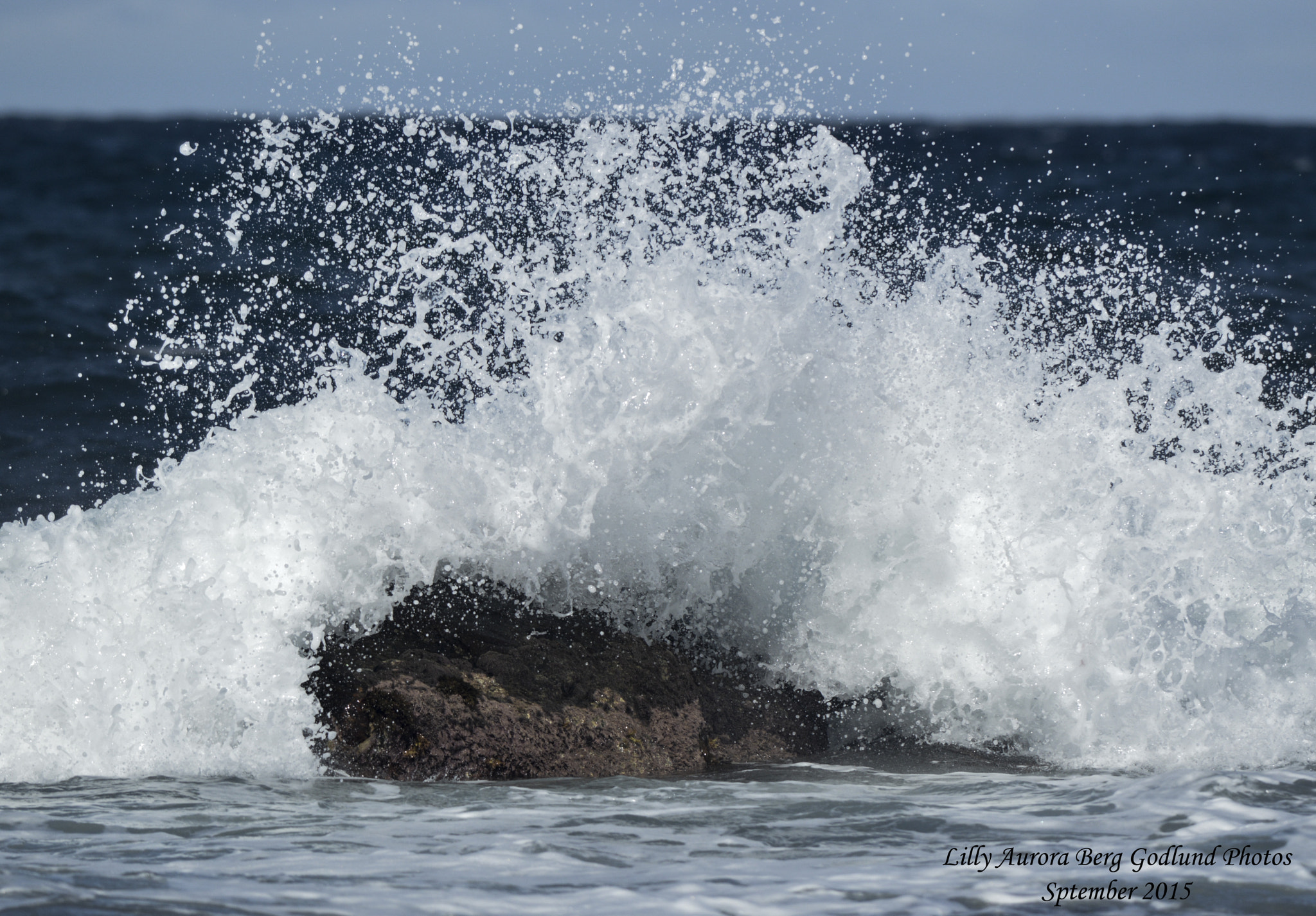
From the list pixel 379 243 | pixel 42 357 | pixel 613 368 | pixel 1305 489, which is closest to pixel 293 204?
pixel 379 243

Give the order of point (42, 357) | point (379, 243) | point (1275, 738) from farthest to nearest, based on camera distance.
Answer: point (379, 243), point (42, 357), point (1275, 738)

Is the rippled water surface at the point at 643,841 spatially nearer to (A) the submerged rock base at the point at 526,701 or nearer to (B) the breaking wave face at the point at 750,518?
(A) the submerged rock base at the point at 526,701

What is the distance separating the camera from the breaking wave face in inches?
158

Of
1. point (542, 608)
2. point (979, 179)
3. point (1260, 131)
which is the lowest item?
point (542, 608)

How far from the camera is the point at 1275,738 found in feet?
13.2

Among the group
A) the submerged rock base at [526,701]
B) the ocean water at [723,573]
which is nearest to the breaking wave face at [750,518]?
the ocean water at [723,573]

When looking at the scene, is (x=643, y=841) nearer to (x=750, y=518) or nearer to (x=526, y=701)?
(x=526, y=701)

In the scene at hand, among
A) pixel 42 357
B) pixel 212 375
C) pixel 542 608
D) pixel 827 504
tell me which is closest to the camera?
pixel 542 608

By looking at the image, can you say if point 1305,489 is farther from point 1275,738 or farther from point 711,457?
point 711,457

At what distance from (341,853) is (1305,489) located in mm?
3850

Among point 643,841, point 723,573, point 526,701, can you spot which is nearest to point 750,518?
point 723,573

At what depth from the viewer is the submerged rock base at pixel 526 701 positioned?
3.70 m

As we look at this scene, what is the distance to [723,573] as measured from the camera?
449 centimetres

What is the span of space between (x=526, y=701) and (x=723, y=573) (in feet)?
3.33
